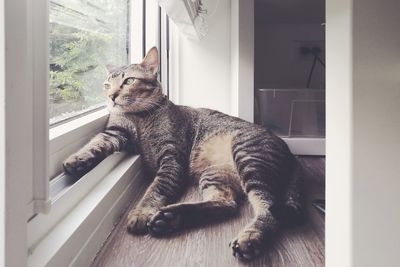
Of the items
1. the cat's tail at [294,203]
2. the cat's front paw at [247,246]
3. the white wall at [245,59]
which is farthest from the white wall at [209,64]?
the cat's front paw at [247,246]

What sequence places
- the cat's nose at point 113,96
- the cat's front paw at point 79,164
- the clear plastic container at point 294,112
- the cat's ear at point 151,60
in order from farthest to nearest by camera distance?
the clear plastic container at point 294,112, the cat's ear at point 151,60, the cat's nose at point 113,96, the cat's front paw at point 79,164

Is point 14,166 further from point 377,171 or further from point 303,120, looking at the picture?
point 303,120

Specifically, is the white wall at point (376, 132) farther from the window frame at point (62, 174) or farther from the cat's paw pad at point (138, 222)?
the cat's paw pad at point (138, 222)

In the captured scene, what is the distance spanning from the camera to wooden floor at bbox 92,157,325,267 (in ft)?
3.32

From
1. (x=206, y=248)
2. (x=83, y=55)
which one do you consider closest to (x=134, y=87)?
(x=83, y=55)

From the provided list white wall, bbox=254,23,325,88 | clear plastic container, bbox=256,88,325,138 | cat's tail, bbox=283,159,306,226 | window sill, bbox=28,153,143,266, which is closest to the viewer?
window sill, bbox=28,153,143,266

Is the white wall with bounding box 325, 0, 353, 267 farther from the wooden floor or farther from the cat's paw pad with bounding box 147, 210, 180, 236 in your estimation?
the cat's paw pad with bounding box 147, 210, 180, 236

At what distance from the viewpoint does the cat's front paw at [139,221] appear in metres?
1.20

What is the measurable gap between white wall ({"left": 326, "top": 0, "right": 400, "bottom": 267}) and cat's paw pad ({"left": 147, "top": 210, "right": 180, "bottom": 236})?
59 centimetres

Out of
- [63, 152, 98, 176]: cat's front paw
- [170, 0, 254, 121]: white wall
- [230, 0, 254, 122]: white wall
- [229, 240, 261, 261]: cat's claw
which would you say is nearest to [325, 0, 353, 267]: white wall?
[229, 240, 261, 261]: cat's claw

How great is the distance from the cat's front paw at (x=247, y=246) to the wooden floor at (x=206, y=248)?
0.06 ft

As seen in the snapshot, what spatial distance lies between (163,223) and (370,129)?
0.70 m

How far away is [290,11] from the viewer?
2.41 m

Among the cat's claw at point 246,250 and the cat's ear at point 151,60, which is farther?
the cat's ear at point 151,60
